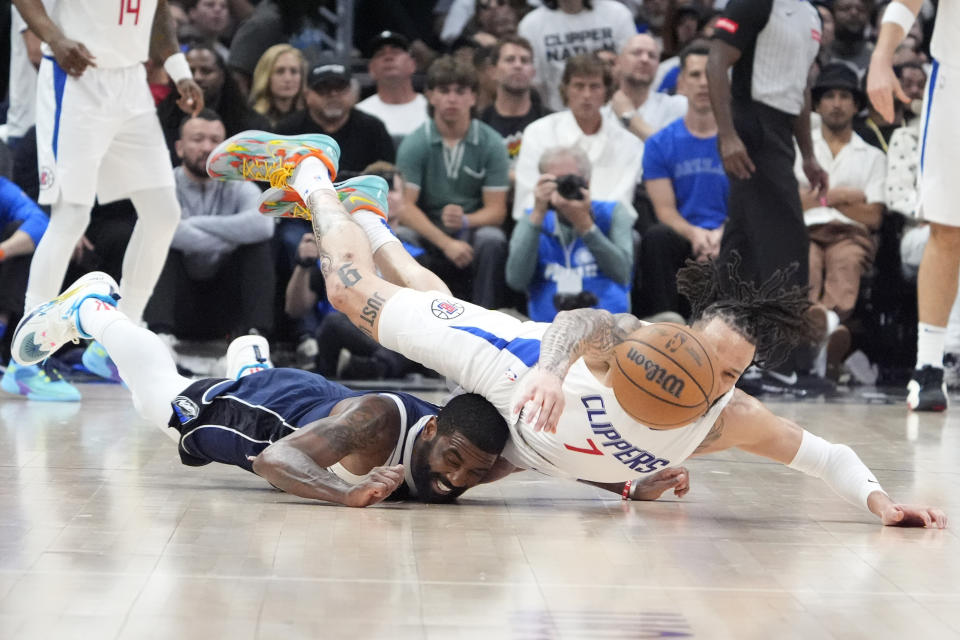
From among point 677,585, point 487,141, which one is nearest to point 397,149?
point 487,141

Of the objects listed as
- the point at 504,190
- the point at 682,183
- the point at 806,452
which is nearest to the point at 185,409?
the point at 806,452

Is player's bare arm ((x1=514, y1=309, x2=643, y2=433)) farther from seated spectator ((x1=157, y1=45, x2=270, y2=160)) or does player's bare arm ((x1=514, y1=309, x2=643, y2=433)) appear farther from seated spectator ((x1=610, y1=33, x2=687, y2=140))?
seated spectator ((x1=610, y1=33, x2=687, y2=140))

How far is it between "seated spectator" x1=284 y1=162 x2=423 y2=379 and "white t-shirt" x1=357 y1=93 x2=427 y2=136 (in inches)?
36.4

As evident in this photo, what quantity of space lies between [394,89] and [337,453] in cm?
457

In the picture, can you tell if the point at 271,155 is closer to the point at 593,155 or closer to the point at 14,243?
the point at 14,243

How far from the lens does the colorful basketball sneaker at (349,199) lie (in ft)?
13.7

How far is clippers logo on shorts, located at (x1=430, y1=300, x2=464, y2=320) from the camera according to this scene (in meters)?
3.39

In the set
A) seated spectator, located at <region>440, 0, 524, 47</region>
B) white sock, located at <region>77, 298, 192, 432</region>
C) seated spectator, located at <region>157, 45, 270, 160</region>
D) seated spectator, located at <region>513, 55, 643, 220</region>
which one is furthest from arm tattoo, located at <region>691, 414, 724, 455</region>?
seated spectator, located at <region>440, 0, 524, 47</region>

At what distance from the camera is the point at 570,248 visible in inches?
252

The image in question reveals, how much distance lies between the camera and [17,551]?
2633 mm

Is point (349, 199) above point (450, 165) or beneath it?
above

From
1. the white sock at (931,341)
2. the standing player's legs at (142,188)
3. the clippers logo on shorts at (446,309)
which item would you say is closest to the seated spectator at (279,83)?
the standing player's legs at (142,188)

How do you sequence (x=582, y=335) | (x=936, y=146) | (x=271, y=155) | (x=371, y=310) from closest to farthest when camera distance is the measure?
(x=582, y=335) < (x=371, y=310) < (x=271, y=155) < (x=936, y=146)

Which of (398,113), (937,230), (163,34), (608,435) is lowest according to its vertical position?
(608,435)
